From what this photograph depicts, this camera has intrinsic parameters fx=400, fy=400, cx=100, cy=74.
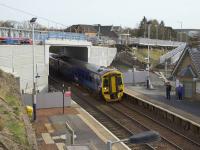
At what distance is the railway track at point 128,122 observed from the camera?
832 inches

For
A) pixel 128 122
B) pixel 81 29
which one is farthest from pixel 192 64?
pixel 81 29

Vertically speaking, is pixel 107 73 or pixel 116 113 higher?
pixel 107 73

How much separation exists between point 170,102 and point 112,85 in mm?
5094

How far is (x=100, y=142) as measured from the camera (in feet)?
66.4

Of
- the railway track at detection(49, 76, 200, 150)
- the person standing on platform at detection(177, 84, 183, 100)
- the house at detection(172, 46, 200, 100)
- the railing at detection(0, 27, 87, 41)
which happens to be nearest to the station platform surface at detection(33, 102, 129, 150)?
the railway track at detection(49, 76, 200, 150)

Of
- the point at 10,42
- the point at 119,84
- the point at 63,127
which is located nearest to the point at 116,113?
the point at 119,84

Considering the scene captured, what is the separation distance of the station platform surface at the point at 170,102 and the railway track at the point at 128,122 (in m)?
1.85

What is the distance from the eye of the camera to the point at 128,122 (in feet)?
87.0

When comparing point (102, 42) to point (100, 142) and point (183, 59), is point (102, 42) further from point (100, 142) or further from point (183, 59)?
point (100, 142)

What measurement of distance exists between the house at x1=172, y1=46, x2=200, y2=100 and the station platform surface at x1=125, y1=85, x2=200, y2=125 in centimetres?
98

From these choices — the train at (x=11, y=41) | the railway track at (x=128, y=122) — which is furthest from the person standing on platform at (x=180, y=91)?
the train at (x=11, y=41)

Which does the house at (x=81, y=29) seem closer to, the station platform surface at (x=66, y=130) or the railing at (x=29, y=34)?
the railing at (x=29, y=34)

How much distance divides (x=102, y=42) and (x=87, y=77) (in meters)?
25.8

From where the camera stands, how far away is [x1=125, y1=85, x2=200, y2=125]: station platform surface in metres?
26.9
